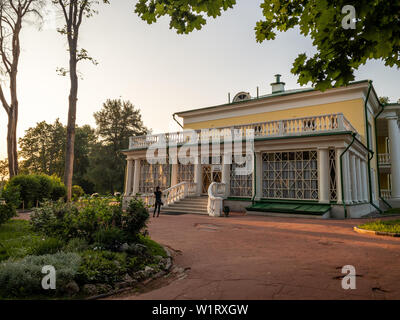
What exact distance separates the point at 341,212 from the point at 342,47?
1182cm

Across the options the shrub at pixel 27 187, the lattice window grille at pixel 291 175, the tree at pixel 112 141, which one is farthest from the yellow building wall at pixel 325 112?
the tree at pixel 112 141

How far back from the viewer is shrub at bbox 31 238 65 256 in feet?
17.4

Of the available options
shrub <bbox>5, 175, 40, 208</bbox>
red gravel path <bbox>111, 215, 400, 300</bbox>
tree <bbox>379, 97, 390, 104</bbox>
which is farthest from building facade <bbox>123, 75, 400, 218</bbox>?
tree <bbox>379, 97, 390, 104</bbox>

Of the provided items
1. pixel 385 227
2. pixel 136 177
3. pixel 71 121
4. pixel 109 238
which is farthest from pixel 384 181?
pixel 109 238

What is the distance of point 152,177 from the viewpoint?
2173 centimetres

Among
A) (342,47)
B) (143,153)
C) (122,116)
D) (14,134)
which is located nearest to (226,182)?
(143,153)

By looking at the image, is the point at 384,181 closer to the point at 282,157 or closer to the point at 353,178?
the point at 353,178

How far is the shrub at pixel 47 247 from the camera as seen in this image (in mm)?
5307

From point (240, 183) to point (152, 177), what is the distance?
794cm

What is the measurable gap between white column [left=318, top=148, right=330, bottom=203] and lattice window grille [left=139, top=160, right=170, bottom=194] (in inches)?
437

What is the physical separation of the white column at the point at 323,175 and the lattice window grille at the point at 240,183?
4.22 m

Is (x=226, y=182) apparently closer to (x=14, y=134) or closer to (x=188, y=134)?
(x=188, y=134)

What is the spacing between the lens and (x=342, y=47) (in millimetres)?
3932

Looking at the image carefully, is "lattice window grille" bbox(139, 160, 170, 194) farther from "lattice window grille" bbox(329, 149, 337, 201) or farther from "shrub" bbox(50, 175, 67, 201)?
"lattice window grille" bbox(329, 149, 337, 201)
